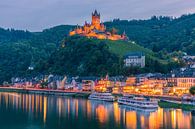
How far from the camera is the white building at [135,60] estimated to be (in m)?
74.8

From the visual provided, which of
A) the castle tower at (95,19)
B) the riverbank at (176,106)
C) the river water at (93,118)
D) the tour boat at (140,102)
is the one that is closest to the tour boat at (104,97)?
the tour boat at (140,102)

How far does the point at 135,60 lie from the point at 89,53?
12.0 meters

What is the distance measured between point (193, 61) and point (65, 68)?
24.7 m

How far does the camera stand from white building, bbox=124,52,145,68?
245ft

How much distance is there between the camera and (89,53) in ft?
279

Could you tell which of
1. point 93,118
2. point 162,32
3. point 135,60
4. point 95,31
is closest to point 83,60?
point 135,60

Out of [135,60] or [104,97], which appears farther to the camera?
[135,60]

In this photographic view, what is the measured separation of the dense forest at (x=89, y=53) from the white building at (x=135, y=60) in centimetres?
130

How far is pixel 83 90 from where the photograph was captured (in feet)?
232

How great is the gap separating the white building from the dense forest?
130cm

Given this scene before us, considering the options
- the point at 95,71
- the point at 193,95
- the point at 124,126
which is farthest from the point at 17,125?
the point at 95,71

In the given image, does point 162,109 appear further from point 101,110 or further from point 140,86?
point 140,86

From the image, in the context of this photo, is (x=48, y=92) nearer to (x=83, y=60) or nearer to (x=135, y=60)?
(x=83, y=60)

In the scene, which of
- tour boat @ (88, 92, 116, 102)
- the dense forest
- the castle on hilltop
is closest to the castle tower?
the castle on hilltop
